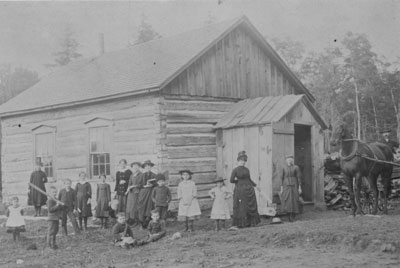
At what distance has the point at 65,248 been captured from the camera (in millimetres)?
11555

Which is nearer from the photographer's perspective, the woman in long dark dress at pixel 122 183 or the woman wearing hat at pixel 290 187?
the woman wearing hat at pixel 290 187

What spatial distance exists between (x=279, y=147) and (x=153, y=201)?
3.76 m

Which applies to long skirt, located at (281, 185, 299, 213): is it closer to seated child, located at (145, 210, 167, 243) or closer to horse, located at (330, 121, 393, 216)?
horse, located at (330, 121, 393, 216)

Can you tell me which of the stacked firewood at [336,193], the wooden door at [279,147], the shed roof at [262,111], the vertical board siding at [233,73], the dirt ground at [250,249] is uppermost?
the vertical board siding at [233,73]

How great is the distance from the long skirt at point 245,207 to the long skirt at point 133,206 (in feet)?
8.58

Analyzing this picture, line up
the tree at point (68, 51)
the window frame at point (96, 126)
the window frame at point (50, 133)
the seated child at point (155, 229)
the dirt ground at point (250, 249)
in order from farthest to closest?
1. the tree at point (68, 51)
2. the window frame at point (50, 133)
3. the window frame at point (96, 126)
4. the seated child at point (155, 229)
5. the dirt ground at point (250, 249)

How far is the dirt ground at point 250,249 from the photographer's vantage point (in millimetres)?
8508

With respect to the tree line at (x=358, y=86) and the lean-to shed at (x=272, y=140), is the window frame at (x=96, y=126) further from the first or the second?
the tree line at (x=358, y=86)

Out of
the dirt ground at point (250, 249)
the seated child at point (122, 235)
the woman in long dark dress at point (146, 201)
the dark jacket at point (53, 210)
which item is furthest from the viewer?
the woman in long dark dress at point (146, 201)

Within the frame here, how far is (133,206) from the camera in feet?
45.4

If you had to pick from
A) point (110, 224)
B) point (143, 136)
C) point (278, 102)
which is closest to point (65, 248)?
point (110, 224)

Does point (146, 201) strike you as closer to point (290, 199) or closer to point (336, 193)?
point (290, 199)

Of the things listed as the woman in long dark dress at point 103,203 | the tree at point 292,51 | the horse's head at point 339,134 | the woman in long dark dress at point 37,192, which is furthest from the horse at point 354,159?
the tree at point 292,51

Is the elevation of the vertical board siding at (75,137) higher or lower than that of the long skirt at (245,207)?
higher
